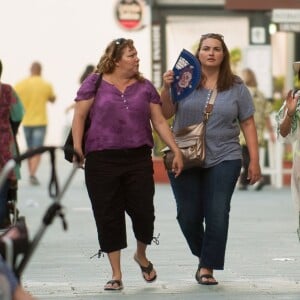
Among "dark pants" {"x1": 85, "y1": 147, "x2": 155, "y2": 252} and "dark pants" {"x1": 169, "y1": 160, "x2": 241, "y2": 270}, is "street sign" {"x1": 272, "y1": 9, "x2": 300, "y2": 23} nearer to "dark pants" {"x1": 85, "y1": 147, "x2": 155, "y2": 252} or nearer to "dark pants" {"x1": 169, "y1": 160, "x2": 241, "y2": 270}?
"dark pants" {"x1": 169, "y1": 160, "x2": 241, "y2": 270}

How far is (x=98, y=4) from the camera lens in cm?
3247

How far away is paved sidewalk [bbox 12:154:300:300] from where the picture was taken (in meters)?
10.0

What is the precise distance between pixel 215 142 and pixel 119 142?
0.65 metres

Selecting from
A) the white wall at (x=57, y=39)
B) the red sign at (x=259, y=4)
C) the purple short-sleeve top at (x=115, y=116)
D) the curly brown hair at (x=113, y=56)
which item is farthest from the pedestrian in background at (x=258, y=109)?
the white wall at (x=57, y=39)

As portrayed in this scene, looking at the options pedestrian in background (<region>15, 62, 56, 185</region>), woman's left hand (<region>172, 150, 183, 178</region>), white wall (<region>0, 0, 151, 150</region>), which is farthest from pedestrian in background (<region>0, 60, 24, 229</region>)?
white wall (<region>0, 0, 151, 150</region>)

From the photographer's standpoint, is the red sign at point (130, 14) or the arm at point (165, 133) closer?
the arm at point (165, 133)

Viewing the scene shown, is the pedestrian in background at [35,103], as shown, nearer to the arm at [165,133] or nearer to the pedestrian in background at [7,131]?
the pedestrian in background at [7,131]

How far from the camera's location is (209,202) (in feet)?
33.7

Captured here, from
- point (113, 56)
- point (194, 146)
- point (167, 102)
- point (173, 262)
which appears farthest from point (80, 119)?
point (173, 262)

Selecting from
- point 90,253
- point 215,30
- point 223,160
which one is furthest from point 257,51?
point 223,160

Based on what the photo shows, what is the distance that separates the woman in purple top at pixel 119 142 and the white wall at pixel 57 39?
70.8 feet

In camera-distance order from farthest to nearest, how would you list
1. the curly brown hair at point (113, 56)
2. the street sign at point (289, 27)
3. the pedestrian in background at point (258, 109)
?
the street sign at point (289, 27) → the pedestrian in background at point (258, 109) → the curly brown hair at point (113, 56)

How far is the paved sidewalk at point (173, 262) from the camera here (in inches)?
395

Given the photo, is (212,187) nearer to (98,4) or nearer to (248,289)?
(248,289)
